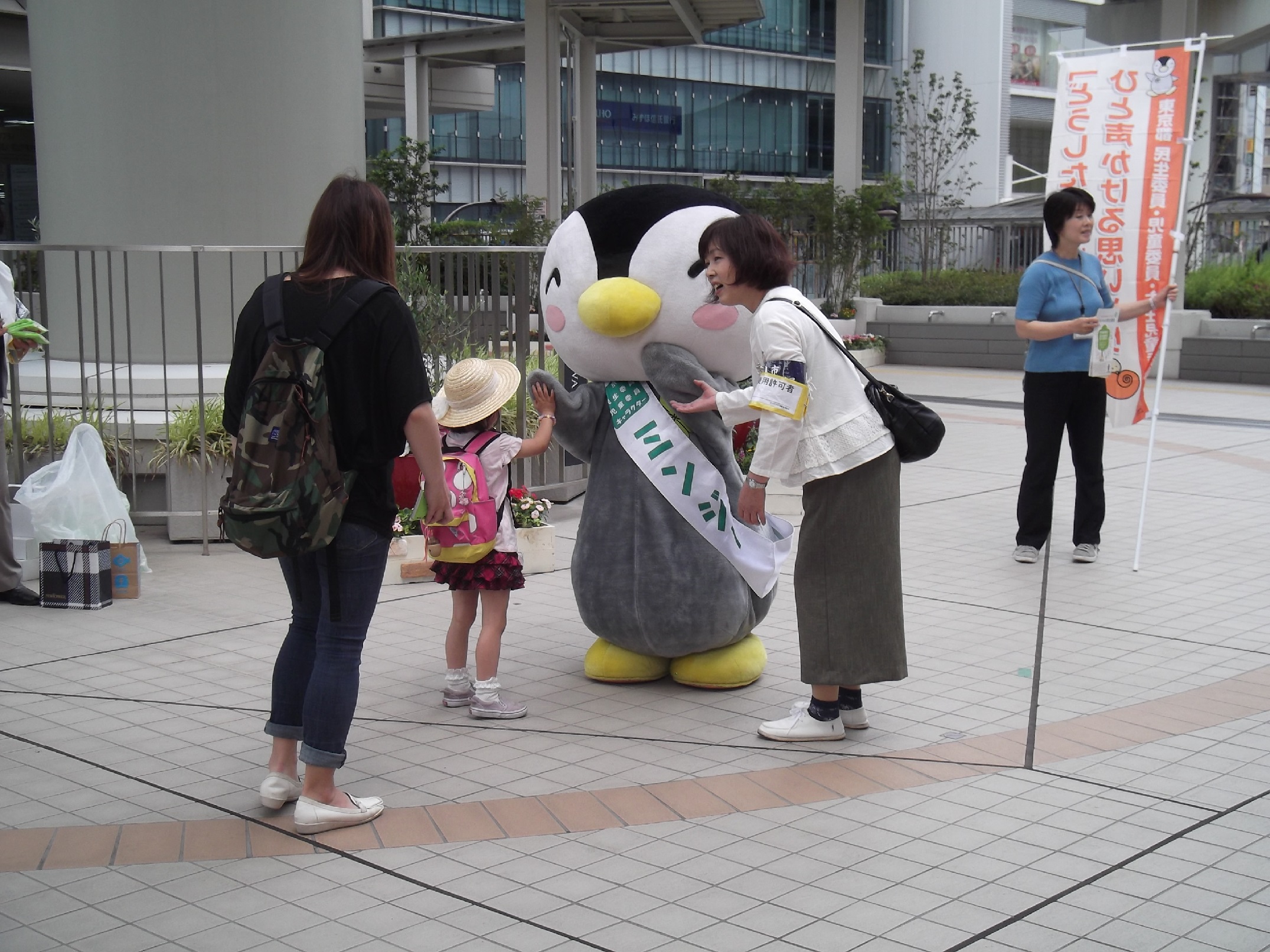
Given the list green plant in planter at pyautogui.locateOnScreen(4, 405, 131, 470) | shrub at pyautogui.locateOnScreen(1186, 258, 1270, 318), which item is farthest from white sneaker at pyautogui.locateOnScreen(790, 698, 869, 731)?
shrub at pyautogui.locateOnScreen(1186, 258, 1270, 318)

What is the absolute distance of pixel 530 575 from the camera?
301 inches

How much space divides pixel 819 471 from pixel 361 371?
1.55 m

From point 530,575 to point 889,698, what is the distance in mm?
2684

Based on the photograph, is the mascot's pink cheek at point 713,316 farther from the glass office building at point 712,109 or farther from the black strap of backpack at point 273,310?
the glass office building at point 712,109

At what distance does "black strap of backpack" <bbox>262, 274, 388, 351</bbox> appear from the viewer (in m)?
3.96

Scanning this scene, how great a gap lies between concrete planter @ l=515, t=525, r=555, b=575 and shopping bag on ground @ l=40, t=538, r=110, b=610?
7.03 feet

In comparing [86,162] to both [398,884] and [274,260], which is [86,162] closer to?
[274,260]

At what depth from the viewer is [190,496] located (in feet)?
27.3

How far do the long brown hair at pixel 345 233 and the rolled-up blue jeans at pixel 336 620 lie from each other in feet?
2.48

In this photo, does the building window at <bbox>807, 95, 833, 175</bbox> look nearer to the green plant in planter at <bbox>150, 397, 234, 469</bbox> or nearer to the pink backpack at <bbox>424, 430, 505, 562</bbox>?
the green plant in planter at <bbox>150, 397, 234, 469</bbox>

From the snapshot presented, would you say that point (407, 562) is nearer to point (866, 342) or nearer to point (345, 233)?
point (345, 233)

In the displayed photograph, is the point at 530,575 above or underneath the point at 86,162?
underneath

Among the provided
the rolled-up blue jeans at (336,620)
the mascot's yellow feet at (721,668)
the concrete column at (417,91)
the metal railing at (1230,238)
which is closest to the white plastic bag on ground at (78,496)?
the mascot's yellow feet at (721,668)

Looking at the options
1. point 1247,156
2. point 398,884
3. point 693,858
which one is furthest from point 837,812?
point 1247,156
